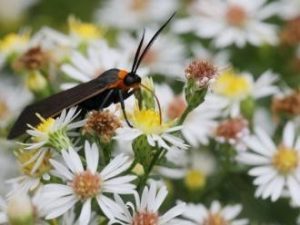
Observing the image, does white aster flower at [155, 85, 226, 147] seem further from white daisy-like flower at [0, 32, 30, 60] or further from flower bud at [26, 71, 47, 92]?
white daisy-like flower at [0, 32, 30, 60]

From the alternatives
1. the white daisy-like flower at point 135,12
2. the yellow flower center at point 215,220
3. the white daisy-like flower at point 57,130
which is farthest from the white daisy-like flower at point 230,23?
the white daisy-like flower at point 57,130

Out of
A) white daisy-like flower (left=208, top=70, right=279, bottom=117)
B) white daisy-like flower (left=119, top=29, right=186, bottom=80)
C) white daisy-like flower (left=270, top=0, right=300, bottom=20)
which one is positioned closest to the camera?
white daisy-like flower (left=208, top=70, right=279, bottom=117)

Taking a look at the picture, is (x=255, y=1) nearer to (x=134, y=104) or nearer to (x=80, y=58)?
(x=80, y=58)

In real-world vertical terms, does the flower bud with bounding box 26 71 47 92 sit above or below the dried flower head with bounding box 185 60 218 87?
above

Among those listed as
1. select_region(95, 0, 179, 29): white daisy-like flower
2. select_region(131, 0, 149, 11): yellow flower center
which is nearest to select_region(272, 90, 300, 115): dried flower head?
select_region(95, 0, 179, 29): white daisy-like flower

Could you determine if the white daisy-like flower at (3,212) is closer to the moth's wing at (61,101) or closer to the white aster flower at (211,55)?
the moth's wing at (61,101)

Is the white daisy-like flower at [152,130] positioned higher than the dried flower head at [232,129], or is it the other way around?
the dried flower head at [232,129]

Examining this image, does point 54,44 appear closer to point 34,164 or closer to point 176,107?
point 176,107
